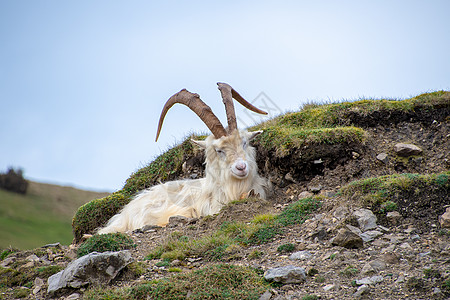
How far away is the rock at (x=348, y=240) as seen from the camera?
5977 mm

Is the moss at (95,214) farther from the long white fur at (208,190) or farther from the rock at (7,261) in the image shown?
the rock at (7,261)

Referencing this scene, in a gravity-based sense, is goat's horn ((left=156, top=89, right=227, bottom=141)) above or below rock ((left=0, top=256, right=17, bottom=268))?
above

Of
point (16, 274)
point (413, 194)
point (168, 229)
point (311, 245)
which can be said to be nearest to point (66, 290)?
point (16, 274)

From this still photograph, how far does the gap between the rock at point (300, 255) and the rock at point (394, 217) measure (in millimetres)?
1284

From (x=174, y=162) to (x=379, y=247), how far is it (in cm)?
686

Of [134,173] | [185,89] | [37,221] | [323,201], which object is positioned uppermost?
[185,89]

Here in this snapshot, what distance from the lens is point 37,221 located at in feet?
111

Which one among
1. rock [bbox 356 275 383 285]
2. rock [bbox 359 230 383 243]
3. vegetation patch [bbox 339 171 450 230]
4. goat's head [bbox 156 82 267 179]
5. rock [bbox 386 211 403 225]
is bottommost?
rock [bbox 356 275 383 285]

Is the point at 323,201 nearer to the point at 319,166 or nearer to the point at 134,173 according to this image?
the point at 319,166

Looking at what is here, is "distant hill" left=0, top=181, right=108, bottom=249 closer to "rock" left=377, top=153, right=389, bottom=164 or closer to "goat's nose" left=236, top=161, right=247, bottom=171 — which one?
"goat's nose" left=236, top=161, right=247, bottom=171

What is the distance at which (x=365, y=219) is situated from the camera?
6.42 meters

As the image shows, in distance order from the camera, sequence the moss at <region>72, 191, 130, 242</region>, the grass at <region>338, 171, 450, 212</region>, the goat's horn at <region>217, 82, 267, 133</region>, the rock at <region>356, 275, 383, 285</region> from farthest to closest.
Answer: the moss at <region>72, 191, 130, 242</region> < the goat's horn at <region>217, 82, 267, 133</region> < the grass at <region>338, 171, 450, 212</region> < the rock at <region>356, 275, 383, 285</region>

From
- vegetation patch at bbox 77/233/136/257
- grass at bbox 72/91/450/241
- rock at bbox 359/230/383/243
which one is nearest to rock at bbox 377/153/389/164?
grass at bbox 72/91/450/241

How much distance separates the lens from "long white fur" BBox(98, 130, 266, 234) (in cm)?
934
